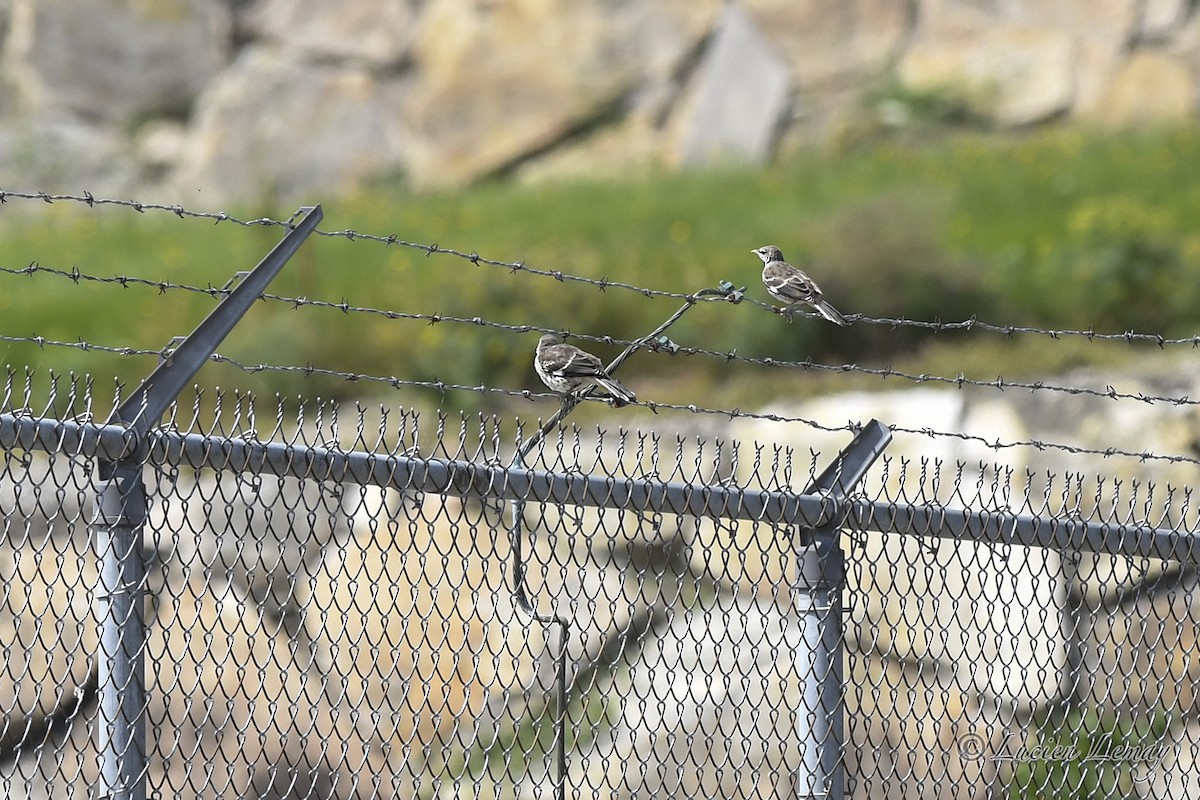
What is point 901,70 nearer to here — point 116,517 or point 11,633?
point 11,633

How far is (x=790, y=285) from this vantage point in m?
5.71

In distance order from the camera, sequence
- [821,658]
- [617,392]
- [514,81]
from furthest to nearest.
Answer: [514,81]
[617,392]
[821,658]

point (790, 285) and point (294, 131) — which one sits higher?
point (790, 285)

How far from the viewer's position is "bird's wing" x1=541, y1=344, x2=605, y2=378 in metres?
4.45

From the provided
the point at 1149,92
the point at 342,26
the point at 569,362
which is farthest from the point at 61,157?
the point at 569,362

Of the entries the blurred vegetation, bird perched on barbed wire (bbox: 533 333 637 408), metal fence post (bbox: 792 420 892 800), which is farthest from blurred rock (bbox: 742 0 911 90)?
metal fence post (bbox: 792 420 892 800)

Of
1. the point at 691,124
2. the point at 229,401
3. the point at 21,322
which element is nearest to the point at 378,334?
the point at 229,401

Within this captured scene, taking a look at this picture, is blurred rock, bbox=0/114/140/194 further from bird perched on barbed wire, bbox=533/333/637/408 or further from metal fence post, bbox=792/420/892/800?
metal fence post, bbox=792/420/892/800

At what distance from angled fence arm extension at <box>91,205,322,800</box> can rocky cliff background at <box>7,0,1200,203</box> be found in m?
14.0

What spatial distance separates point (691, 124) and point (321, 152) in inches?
166

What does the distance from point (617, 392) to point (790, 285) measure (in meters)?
1.86

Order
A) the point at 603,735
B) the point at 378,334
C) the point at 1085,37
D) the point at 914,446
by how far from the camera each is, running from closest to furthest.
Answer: the point at 603,735 < the point at 914,446 < the point at 378,334 < the point at 1085,37

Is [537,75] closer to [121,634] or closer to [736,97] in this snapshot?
[736,97]

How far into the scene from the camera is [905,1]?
17.9m
